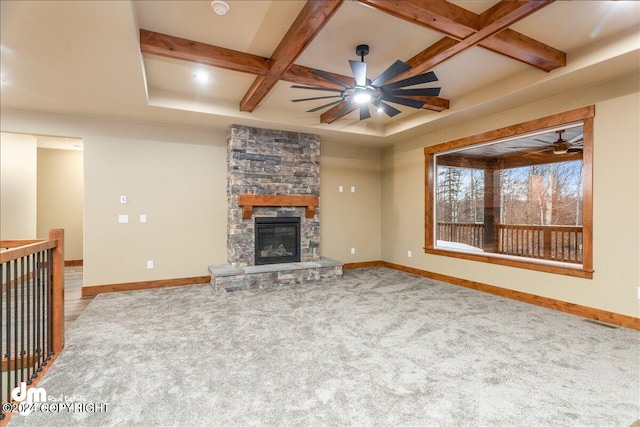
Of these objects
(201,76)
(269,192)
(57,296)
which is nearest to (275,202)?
(269,192)

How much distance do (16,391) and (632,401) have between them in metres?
3.88

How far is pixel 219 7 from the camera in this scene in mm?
2457

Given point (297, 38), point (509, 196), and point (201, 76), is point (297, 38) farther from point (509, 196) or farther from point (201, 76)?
point (509, 196)

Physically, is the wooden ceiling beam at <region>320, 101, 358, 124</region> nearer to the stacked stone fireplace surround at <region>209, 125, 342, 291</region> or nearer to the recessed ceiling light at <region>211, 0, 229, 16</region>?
the stacked stone fireplace surround at <region>209, 125, 342, 291</region>

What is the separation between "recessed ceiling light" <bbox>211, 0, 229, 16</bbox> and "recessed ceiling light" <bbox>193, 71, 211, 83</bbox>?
122 cm

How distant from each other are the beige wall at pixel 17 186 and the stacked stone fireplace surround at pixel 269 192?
3.55m

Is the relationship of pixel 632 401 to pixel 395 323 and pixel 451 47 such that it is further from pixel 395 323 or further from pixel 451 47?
pixel 451 47

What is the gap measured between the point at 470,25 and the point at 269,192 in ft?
Answer: 11.9

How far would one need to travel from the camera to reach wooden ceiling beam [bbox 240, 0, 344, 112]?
7.57 ft

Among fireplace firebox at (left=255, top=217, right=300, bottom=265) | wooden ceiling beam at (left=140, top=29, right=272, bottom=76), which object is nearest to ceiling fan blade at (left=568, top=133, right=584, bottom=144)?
wooden ceiling beam at (left=140, top=29, right=272, bottom=76)

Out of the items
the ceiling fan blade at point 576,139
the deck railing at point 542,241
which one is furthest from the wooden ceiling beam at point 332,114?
the deck railing at point 542,241

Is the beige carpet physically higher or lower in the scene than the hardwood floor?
higher

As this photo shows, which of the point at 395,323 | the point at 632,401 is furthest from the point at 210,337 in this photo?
the point at 632,401

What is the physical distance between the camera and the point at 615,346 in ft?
9.07
